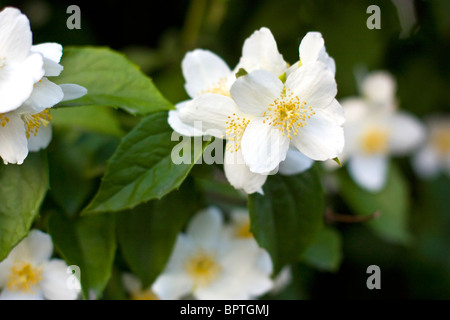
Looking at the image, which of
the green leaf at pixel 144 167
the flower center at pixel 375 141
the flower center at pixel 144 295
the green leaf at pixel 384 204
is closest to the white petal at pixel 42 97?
the green leaf at pixel 144 167

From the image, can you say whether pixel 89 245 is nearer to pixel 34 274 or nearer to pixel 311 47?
pixel 34 274

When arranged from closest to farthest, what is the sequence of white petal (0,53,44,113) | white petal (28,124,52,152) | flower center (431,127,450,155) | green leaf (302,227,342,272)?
1. white petal (0,53,44,113)
2. white petal (28,124,52,152)
3. green leaf (302,227,342,272)
4. flower center (431,127,450,155)

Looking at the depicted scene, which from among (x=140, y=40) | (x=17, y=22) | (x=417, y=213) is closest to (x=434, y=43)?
(x=417, y=213)

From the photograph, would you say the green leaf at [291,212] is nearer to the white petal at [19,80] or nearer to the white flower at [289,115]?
the white flower at [289,115]

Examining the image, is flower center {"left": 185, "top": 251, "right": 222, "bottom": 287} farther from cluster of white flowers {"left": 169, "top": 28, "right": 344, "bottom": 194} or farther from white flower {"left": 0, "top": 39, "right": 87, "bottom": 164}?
white flower {"left": 0, "top": 39, "right": 87, "bottom": 164}

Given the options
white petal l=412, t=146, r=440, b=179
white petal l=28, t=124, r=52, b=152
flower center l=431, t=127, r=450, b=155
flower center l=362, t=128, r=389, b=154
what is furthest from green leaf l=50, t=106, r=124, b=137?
flower center l=431, t=127, r=450, b=155
